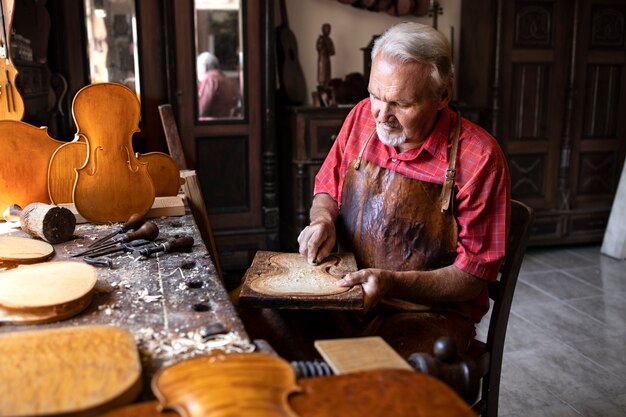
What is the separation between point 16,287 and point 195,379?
0.61 meters

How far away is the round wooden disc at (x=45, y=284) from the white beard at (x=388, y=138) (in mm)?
1033

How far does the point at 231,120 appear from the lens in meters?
4.23

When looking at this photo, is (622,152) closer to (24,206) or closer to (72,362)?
(24,206)

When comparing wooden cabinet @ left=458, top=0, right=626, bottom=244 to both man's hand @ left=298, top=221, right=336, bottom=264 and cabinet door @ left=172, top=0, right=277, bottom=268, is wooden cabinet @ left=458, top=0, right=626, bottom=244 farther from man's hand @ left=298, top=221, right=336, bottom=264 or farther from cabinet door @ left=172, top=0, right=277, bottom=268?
man's hand @ left=298, top=221, right=336, bottom=264

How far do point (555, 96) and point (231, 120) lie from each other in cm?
256

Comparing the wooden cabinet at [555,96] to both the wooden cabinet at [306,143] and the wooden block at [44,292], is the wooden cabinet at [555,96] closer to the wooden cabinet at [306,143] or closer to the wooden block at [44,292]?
the wooden cabinet at [306,143]

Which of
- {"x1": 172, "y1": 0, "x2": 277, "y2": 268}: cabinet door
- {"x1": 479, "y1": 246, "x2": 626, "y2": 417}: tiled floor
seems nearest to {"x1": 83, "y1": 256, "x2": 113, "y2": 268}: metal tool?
{"x1": 479, "y1": 246, "x2": 626, "y2": 417}: tiled floor

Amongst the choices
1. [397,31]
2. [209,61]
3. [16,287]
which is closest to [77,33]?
[209,61]

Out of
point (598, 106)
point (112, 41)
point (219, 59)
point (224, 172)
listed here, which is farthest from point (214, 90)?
point (598, 106)

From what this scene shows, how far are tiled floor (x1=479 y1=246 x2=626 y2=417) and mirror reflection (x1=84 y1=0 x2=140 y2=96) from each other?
2729 millimetres

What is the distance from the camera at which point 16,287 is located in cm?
138

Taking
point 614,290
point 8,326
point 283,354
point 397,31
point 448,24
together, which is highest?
point 448,24

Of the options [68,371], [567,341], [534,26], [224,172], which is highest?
[534,26]

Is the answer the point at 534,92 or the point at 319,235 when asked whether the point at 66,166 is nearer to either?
the point at 319,235
